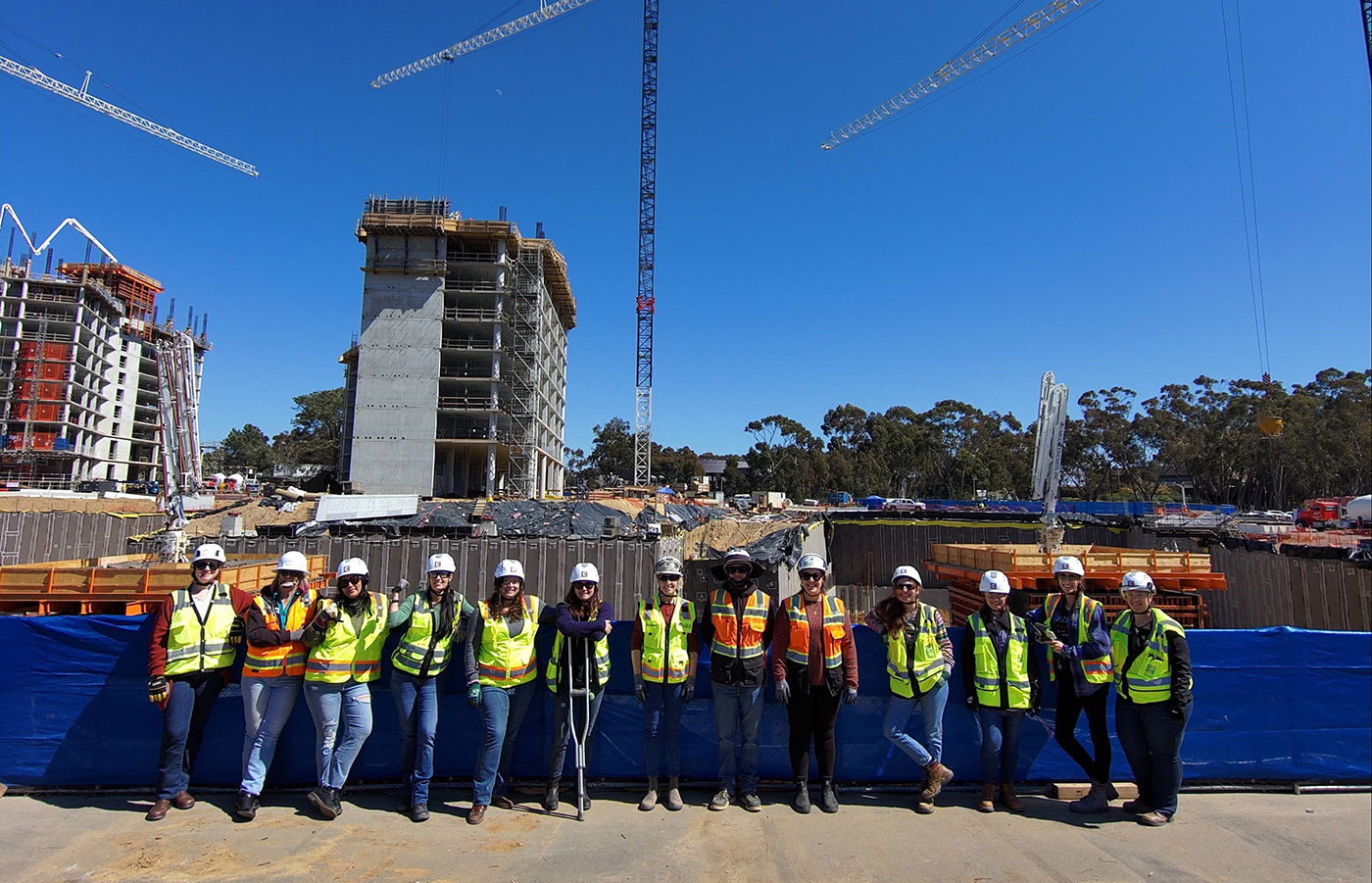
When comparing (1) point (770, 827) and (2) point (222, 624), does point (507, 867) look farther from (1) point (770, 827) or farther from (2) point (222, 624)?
(2) point (222, 624)

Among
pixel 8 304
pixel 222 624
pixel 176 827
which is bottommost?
pixel 176 827

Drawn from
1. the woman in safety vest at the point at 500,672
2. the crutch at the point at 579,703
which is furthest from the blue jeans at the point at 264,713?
the crutch at the point at 579,703

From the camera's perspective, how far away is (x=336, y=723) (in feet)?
16.9

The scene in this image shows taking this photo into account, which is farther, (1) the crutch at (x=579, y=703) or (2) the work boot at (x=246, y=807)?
(1) the crutch at (x=579, y=703)

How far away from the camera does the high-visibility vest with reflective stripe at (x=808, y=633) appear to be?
5.12 meters

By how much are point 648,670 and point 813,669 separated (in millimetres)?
1232

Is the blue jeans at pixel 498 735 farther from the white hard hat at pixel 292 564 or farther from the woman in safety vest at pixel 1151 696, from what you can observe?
the woman in safety vest at pixel 1151 696

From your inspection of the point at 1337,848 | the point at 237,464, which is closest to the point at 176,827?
the point at 1337,848

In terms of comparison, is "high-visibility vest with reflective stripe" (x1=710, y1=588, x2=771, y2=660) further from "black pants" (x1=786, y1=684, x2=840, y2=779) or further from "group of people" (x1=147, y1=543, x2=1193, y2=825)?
"black pants" (x1=786, y1=684, x2=840, y2=779)

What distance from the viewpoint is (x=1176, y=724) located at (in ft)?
15.9

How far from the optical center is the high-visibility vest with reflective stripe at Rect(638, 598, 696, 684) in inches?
203

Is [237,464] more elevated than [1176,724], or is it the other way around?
[237,464]

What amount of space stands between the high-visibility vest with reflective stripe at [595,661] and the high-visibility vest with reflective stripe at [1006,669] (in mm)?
2822

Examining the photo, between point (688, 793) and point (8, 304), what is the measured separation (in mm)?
98673
